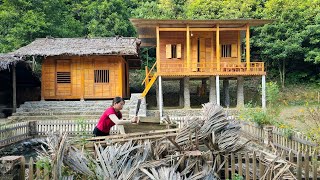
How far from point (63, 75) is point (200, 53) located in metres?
9.86

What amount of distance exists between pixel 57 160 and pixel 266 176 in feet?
10.8

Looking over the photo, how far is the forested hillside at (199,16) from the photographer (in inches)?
1042

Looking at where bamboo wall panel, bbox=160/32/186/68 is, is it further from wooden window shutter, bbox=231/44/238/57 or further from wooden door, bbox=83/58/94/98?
wooden door, bbox=83/58/94/98

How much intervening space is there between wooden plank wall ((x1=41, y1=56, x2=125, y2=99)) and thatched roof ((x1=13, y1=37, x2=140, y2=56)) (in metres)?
0.89

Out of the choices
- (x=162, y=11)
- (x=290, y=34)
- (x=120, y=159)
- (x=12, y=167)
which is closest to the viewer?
(x=12, y=167)

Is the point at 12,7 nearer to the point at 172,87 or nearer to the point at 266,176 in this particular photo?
the point at 172,87

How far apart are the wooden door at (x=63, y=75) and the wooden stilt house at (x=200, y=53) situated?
5382 millimetres

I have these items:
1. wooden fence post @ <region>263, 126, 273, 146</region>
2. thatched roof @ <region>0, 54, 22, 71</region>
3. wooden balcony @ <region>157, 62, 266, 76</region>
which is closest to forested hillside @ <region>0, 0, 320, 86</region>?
thatched roof @ <region>0, 54, 22, 71</region>

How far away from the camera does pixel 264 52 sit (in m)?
28.8

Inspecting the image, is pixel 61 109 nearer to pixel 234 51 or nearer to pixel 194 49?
pixel 194 49

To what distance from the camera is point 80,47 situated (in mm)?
21672

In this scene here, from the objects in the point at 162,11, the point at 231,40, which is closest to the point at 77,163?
the point at 231,40

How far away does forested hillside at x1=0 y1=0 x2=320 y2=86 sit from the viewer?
26469mm

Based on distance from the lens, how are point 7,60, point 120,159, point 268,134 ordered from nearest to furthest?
1. point 120,159
2. point 268,134
3. point 7,60
